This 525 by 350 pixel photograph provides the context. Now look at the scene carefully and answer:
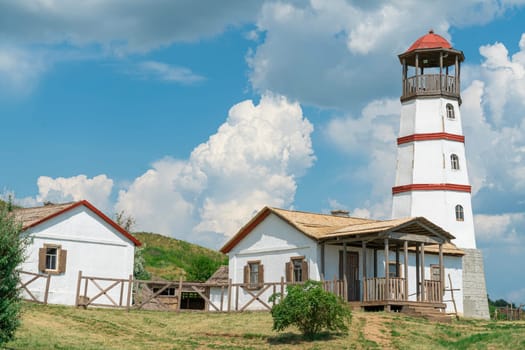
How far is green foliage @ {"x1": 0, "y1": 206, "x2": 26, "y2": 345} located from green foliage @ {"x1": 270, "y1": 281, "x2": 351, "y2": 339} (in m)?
8.09

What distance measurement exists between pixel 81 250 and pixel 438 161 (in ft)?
57.8

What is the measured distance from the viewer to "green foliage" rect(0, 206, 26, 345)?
18.5 meters

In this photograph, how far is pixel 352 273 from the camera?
33.7 m

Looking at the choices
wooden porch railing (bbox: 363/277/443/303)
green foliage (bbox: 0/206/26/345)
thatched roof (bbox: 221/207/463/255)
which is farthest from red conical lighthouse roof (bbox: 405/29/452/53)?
green foliage (bbox: 0/206/26/345)

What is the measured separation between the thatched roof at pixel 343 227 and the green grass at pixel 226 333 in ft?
12.1

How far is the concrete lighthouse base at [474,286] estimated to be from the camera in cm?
3922

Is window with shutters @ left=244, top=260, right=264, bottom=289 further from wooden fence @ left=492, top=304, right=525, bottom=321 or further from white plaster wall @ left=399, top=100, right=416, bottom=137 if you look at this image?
wooden fence @ left=492, top=304, right=525, bottom=321

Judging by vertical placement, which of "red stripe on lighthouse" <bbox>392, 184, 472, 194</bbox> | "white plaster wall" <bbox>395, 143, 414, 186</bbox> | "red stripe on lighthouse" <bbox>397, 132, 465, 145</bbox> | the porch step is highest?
"red stripe on lighthouse" <bbox>397, 132, 465, 145</bbox>

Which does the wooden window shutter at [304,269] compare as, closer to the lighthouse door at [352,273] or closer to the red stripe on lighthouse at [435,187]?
the lighthouse door at [352,273]

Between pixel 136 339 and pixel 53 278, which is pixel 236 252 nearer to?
pixel 53 278

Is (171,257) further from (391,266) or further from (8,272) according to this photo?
(8,272)

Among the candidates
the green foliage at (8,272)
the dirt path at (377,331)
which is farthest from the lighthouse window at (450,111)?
the green foliage at (8,272)

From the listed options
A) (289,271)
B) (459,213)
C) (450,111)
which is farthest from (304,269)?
(450,111)

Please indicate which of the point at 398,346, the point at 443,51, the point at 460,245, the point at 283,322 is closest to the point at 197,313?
the point at 283,322
